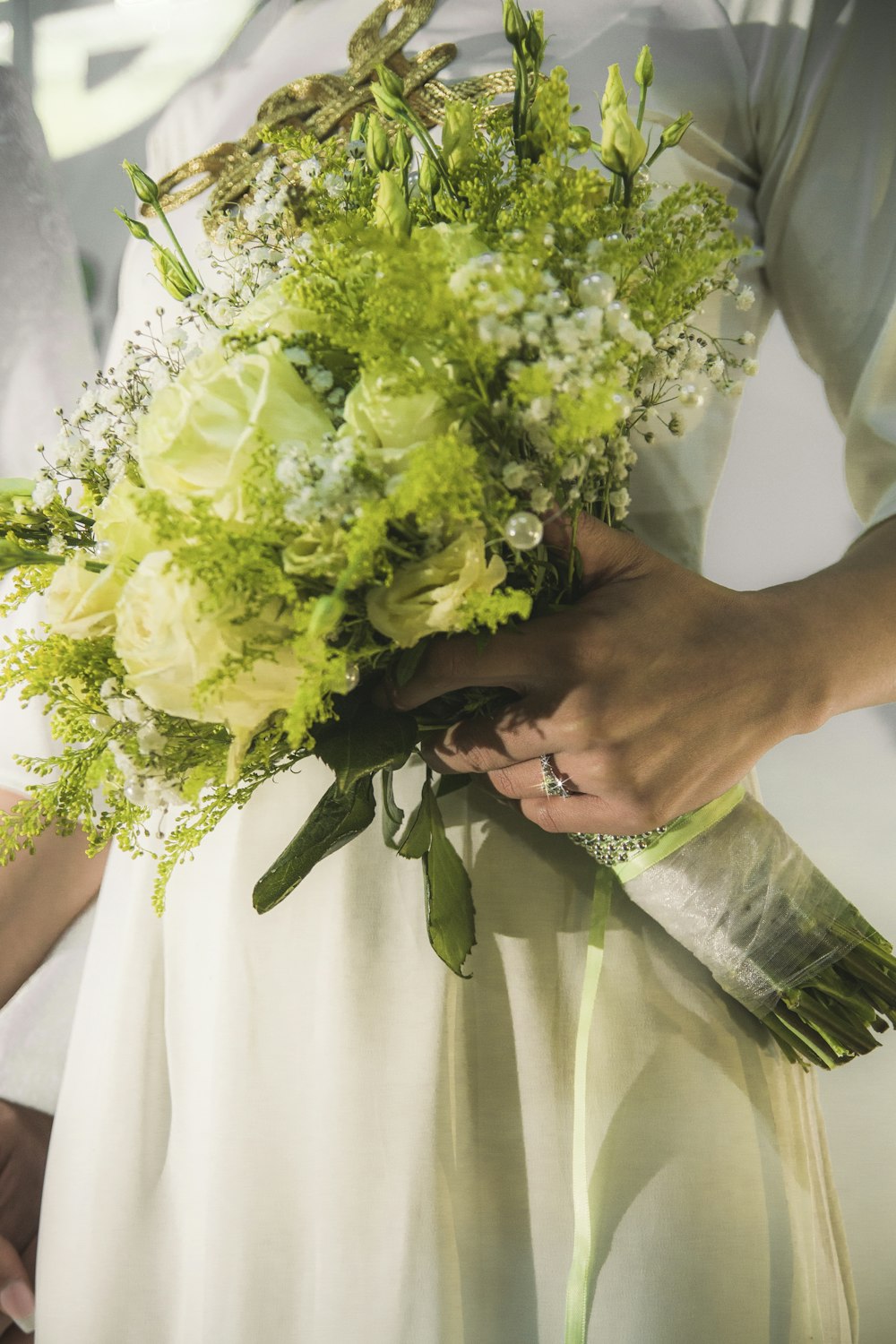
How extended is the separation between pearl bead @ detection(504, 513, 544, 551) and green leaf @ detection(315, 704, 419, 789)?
15 centimetres

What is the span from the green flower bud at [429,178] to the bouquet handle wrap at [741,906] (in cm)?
43

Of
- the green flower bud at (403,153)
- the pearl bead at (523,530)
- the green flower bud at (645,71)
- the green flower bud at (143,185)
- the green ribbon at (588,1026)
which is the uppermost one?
the green flower bud at (143,185)

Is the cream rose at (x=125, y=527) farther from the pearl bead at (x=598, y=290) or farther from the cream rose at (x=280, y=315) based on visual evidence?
the pearl bead at (x=598, y=290)

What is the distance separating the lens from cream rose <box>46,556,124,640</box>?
0.40m

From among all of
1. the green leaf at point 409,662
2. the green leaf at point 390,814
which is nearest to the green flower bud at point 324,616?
the green leaf at point 409,662

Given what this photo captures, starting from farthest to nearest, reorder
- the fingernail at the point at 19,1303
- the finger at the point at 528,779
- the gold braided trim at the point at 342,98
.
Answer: the fingernail at the point at 19,1303
the gold braided trim at the point at 342,98
the finger at the point at 528,779

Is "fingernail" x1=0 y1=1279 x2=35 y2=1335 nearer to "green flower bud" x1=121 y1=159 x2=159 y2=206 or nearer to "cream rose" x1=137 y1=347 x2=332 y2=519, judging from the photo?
"cream rose" x1=137 y1=347 x2=332 y2=519

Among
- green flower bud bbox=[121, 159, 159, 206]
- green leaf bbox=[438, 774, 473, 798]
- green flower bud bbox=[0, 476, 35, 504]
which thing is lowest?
green leaf bbox=[438, 774, 473, 798]

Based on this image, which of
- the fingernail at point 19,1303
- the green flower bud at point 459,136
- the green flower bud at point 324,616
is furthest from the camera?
the fingernail at point 19,1303

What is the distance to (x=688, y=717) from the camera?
500 mm

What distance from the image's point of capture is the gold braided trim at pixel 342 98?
0.67 metres

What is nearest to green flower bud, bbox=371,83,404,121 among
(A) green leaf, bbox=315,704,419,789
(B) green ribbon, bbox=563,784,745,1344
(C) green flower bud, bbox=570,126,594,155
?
(C) green flower bud, bbox=570,126,594,155

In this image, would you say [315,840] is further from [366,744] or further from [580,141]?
[580,141]

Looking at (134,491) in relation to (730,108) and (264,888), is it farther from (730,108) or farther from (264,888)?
(730,108)
